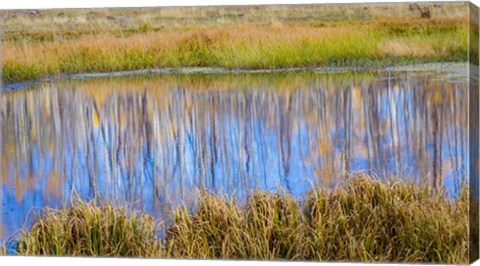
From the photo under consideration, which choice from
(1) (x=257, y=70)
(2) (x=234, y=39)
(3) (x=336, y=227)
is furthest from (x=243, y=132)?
(3) (x=336, y=227)

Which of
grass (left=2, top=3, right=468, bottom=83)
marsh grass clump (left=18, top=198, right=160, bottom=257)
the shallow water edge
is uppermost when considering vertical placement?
grass (left=2, top=3, right=468, bottom=83)

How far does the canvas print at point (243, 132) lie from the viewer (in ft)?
35.4

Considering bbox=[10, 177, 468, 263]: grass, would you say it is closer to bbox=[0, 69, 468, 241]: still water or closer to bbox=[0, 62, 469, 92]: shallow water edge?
bbox=[0, 69, 468, 241]: still water

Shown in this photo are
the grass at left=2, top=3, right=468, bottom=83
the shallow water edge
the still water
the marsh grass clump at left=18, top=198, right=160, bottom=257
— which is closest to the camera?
the shallow water edge

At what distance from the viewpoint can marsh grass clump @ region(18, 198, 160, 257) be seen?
37.3ft

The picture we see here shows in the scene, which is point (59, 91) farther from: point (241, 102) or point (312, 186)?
point (312, 186)

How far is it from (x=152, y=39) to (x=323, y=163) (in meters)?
1.88

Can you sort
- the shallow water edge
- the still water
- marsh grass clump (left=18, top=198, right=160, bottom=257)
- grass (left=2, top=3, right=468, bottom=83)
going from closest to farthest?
1. the shallow water edge
2. the still water
3. grass (left=2, top=3, right=468, bottom=83)
4. marsh grass clump (left=18, top=198, right=160, bottom=257)

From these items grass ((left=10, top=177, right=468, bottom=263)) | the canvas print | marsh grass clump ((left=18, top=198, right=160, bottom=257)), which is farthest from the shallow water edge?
marsh grass clump ((left=18, top=198, right=160, bottom=257))

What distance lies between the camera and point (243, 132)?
1120 cm

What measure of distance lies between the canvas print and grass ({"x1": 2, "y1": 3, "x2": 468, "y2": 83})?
12mm

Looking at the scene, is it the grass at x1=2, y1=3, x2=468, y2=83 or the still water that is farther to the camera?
the grass at x1=2, y1=3, x2=468, y2=83

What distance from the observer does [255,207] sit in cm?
1113

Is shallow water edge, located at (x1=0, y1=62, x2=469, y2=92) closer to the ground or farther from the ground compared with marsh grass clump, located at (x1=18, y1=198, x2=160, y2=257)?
farther from the ground
